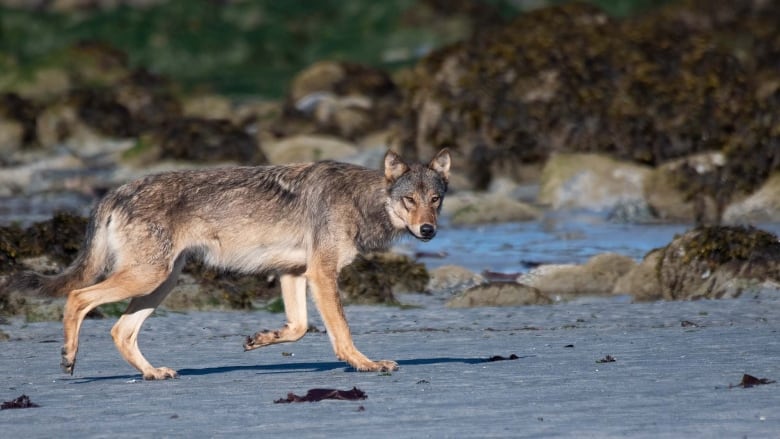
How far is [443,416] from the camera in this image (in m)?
8.58

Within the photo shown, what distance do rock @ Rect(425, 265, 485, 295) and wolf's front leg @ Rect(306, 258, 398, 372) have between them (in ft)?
25.1

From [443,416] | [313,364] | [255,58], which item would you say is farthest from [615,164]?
[255,58]

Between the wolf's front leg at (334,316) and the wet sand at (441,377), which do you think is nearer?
the wet sand at (441,377)

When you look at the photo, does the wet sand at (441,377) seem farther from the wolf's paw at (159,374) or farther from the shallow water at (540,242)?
the shallow water at (540,242)

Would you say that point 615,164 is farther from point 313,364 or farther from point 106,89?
point 106,89

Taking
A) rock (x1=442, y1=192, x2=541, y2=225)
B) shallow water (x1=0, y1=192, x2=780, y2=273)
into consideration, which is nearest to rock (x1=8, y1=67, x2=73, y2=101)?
shallow water (x1=0, y1=192, x2=780, y2=273)

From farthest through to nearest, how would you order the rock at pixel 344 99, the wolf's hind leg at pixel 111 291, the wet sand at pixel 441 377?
the rock at pixel 344 99 < the wolf's hind leg at pixel 111 291 < the wet sand at pixel 441 377

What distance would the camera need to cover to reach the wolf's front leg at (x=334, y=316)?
11.1 meters

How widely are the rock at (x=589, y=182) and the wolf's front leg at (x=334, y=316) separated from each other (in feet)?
55.3

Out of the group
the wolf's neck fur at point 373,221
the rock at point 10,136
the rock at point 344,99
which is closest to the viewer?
the wolf's neck fur at point 373,221

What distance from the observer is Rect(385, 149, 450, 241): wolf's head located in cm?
1148

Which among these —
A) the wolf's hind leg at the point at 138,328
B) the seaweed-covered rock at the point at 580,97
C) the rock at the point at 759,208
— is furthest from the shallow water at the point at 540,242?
the wolf's hind leg at the point at 138,328

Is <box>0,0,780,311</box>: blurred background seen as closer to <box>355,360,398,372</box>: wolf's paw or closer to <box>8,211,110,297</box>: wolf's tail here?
<box>8,211,110,297</box>: wolf's tail

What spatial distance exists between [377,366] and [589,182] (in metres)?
18.4
